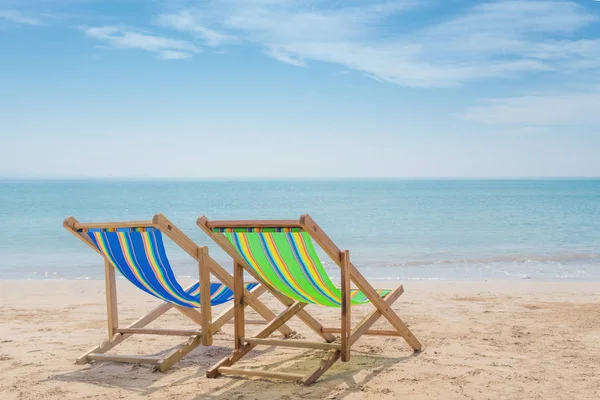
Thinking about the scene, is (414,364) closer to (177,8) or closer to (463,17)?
(177,8)

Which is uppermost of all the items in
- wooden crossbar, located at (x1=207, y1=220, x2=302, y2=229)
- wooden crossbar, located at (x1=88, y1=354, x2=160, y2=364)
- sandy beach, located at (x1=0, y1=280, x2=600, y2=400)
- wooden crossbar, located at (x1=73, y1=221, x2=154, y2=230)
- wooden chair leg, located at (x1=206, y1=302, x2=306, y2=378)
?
wooden crossbar, located at (x1=207, y1=220, x2=302, y2=229)

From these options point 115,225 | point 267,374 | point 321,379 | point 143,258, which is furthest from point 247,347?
point 115,225

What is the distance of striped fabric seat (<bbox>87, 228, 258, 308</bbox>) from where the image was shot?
3.66 m

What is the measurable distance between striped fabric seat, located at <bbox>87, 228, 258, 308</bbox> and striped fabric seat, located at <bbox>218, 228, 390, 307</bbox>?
456 millimetres

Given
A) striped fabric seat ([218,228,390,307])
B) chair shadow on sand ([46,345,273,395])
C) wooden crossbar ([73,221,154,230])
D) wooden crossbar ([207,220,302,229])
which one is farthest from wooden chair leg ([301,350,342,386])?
wooden crossbar ([73,221,154,230])

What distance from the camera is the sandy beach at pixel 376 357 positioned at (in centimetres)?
347

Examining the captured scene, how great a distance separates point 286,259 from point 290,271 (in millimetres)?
93

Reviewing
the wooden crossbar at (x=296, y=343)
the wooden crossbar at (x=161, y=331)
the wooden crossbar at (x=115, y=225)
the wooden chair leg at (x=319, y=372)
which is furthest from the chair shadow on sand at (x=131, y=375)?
the wooden crossbar at (x=115, y=225)

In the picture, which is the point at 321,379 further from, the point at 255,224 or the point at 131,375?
the point at 131,375

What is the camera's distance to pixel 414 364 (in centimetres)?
396

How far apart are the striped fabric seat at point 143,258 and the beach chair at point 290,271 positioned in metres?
0.33

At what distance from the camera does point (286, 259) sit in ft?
11.3

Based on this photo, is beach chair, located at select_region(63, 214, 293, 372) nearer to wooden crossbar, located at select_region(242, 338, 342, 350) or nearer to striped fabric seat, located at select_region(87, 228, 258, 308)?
striped fabric seat, located at select_region(87, 228, 258, 308)

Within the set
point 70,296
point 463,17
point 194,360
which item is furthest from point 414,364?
point 463,17
